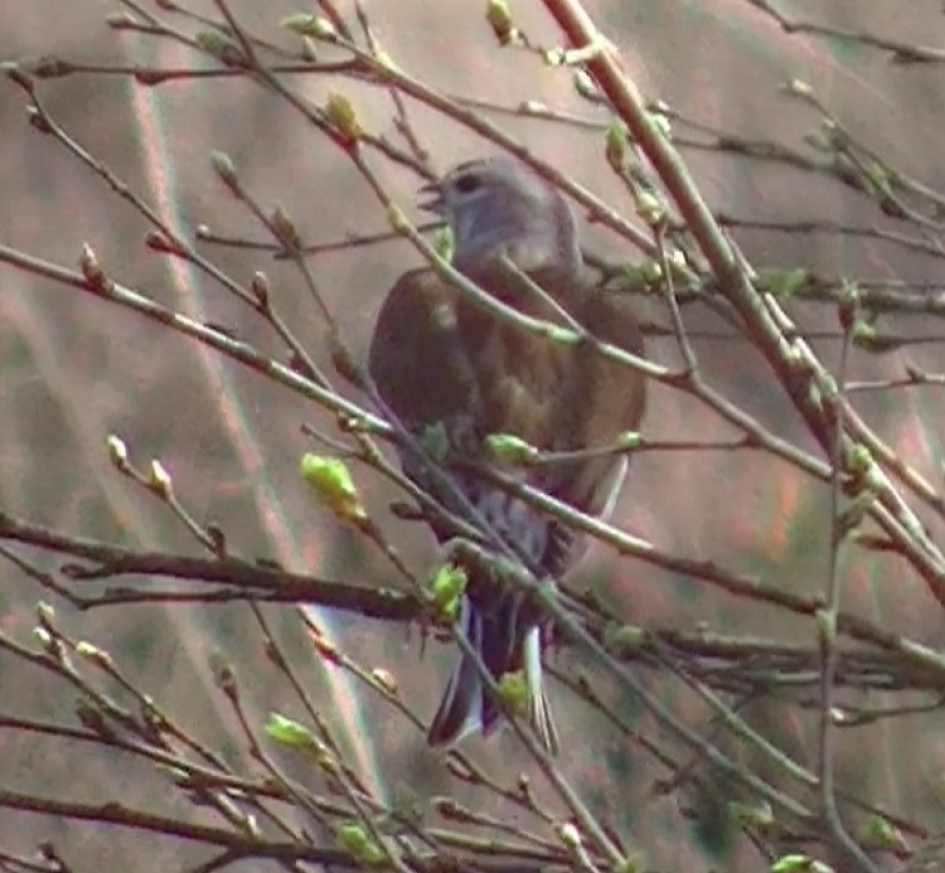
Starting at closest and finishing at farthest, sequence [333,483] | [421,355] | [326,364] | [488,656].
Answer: [333,483], [488,656], [421,355], [326,364]

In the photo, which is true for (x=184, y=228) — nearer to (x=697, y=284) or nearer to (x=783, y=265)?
(x=783, y=265)

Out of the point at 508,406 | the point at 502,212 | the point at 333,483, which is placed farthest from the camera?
the point at 502,212

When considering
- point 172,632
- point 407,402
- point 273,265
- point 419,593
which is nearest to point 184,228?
point 273,265

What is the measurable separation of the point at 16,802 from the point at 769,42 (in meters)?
2.98

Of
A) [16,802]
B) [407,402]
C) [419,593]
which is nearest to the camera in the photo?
[419,593]

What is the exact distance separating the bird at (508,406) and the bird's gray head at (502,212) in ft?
0.75

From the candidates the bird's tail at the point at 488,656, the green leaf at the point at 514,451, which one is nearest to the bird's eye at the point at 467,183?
the bird's tail at the point at 488,656

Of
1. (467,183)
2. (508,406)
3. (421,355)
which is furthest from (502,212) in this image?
(508,406)

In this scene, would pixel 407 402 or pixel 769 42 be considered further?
pixel 769 42

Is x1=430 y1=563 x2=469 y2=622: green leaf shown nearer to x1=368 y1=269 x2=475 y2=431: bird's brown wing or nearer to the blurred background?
x1=368 y1=269 x2=475 y2=431: bird's brown wing

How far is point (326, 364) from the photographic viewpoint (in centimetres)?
411

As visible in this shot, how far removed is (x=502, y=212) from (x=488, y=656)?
3.41ft

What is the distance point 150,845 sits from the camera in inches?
168

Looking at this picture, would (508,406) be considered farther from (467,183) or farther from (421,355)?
(467,183)
